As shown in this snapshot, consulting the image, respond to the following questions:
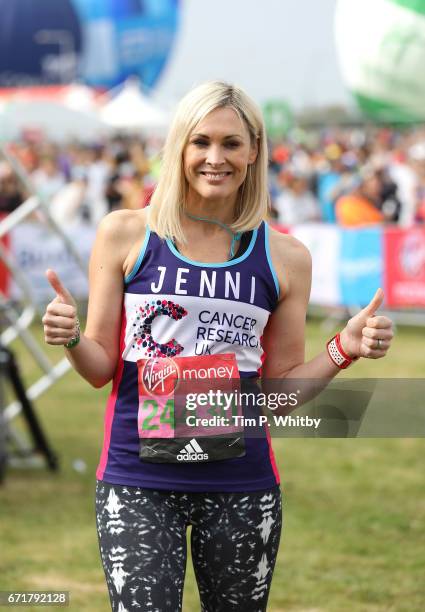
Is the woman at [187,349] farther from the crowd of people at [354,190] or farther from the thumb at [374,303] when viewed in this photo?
the crowd of people at [354,190]

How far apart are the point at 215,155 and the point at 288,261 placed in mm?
364

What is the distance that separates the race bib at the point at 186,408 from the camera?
2.82m

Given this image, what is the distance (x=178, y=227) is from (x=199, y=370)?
1.27 ft

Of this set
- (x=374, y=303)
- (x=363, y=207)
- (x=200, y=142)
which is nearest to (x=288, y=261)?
(x=374, y=303)

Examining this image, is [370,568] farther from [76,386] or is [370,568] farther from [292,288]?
[76,386]

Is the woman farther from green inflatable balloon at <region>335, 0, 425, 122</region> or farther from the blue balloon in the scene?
the blue balloon

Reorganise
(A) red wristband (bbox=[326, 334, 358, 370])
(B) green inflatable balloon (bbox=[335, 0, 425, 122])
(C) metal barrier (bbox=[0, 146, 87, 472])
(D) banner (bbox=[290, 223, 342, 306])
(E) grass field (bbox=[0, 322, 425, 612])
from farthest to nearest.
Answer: (D) banner (bbox=[290, 223, 342, 306])
(C) metal barrier (bbox=[0, 146, 87, 472])
(E) grass field (bbox=[0, 322, 425, 612])
(B) green inflatable balloon (bbox=[335, 0, 425, 122])
(A) red wristband (bbox=[326, 334, 358, 370])

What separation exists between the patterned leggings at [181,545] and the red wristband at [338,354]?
394 mm

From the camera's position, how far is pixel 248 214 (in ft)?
9.89

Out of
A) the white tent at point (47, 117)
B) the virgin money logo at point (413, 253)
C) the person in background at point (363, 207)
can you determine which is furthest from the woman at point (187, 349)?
the white tent at point (47, 117)

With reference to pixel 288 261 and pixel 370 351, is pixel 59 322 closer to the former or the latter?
pixel 288 261

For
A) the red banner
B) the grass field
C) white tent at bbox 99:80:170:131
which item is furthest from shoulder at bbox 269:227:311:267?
white tent at bbox 99:80:170:131

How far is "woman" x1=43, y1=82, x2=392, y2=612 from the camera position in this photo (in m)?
2.82

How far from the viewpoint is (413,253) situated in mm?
12875
